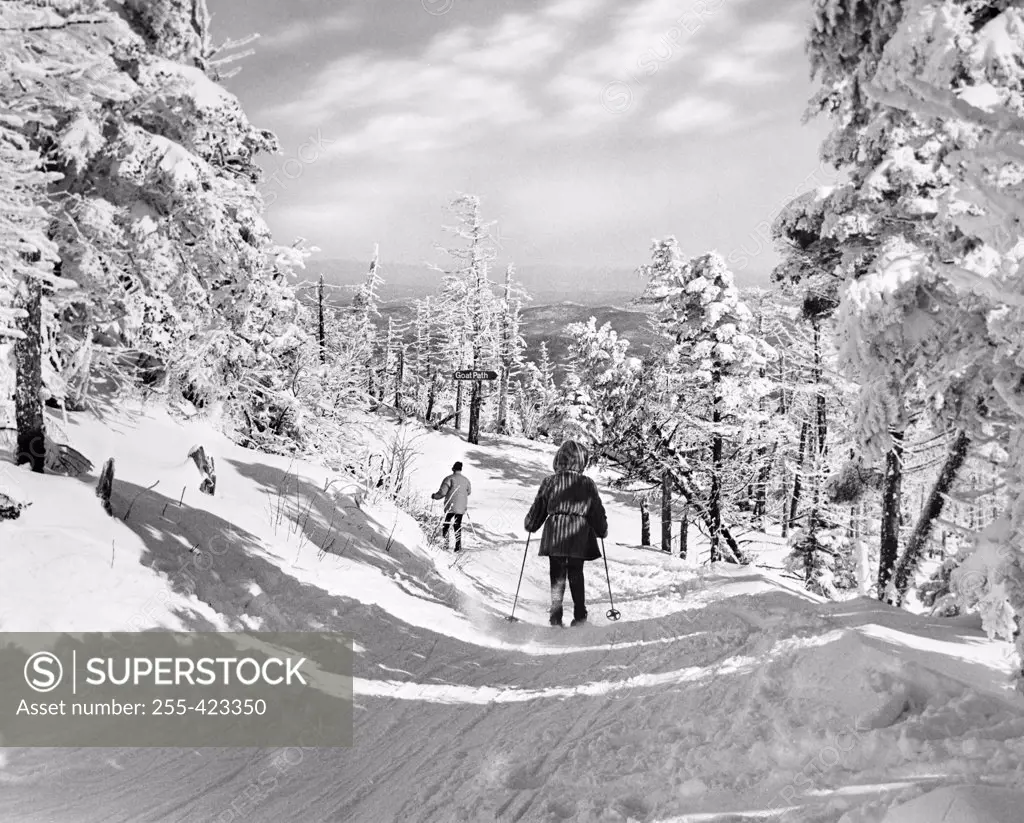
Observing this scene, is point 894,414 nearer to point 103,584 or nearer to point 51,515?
point 103,584

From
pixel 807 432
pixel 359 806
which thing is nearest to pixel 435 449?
pixel 807 432

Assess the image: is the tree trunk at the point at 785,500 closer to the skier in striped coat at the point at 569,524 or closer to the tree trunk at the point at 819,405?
the tree trunk at the point at 819,405

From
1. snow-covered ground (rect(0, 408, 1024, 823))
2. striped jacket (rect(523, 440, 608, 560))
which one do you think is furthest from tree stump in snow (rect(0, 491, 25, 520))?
striped jacket (rect(523, 440, 608, 560))

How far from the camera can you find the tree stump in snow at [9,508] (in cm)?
566

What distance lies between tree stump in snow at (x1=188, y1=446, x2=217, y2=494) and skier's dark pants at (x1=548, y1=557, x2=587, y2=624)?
4785 mm

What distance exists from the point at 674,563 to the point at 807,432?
19712mm

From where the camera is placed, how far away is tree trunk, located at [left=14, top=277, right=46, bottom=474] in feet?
23.9

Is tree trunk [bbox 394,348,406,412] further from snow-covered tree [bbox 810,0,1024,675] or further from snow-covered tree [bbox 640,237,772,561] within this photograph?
snow-covered tree [bbox 810,0,1024,675]

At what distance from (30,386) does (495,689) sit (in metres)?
7.00

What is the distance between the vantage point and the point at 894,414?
7.04 metres

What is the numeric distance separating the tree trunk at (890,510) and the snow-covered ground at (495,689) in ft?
18.2

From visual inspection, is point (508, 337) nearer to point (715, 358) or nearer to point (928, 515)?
point (715, 358)

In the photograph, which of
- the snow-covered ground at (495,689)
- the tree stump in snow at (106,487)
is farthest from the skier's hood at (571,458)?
the tree stump in snow at (106,487)

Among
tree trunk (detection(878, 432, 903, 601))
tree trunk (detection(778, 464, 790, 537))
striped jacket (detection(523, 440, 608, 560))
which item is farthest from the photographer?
tree trunk (detection(778, 464, 790, 537))
